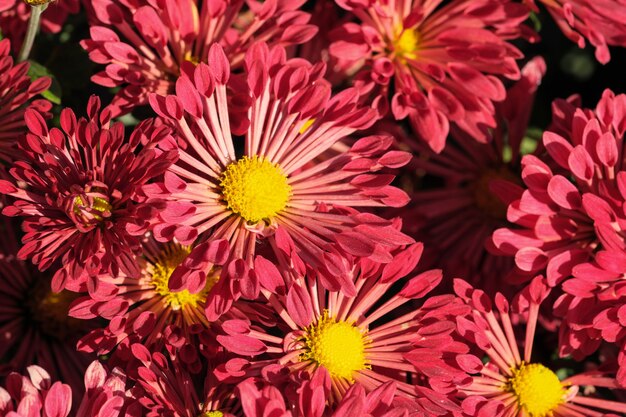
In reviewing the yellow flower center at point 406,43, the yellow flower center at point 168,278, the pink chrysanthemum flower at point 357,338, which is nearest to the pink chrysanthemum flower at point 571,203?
the pink chrysanthemum flower at point 357,338

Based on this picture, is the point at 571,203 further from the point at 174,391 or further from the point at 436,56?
the point at 174,391

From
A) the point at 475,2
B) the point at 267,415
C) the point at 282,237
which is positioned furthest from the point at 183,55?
the point at 267,415

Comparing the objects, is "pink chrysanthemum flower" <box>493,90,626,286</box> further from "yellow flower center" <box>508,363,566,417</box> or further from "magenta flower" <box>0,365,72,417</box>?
"magenta flower" <box>0,365,72,417</box>

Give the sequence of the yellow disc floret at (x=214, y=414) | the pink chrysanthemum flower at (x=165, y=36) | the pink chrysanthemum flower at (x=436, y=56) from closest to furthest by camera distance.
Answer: the yellow disc floret at (x=214, y=414) → the pink chrysanthemum flower at (x=165, y=36) → the pink chrysanthemum flower at (x=436, y=56)

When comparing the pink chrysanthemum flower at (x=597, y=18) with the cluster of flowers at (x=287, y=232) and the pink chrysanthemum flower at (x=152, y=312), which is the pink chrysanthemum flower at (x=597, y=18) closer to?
the cluster of flowers at (x=287, y=232)

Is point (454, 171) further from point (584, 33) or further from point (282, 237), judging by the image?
point (282, 237)
